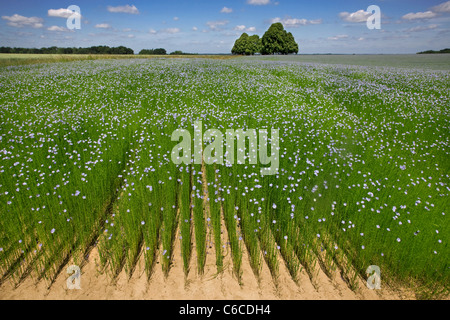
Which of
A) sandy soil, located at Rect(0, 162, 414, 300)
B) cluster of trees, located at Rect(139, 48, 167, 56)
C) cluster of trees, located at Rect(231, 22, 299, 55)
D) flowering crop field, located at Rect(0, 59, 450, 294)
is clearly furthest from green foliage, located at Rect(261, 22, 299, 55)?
sandy soil, located at Rect(0, 162, 414, 300)

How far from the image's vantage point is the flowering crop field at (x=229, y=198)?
392 centimetres

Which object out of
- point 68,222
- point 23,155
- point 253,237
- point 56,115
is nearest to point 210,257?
point 253,237

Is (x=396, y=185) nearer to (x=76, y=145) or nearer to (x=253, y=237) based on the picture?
(x=253, y=237)

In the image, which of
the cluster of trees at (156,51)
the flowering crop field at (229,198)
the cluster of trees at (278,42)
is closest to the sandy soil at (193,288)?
the flowering crop field at (229,198)

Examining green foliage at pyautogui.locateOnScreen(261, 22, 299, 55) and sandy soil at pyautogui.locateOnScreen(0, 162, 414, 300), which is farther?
green foliage at pyautogui.locateOnScreen(261, 22, 299, 55)

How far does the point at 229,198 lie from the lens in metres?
4.89

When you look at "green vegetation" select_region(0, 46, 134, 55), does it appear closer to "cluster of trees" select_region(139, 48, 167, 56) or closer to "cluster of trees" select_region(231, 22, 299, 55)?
"cluster of trees" select_region(139, 48, 167, 56)

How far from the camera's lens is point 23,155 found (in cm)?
620

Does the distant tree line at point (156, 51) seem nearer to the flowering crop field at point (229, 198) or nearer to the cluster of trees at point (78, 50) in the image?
the cluster of trees at point (78, 50)

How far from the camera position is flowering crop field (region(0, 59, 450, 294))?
3918 millimetres

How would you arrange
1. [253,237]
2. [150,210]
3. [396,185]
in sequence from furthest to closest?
[396,185]
[150,210]
[253,237]

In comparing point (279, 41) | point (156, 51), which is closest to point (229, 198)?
point (279, 41)

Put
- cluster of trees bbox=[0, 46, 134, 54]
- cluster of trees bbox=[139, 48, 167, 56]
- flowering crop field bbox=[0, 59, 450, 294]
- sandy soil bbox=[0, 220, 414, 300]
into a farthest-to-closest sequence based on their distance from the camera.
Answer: cluster of trees bbox=[139, 48, 167, 56], cluster of trees bbox=[0, 46, 134, 54], flowering crop field bbox=[0, 59, 450, 294], sandy soil bbox=[0, 220, 414, 300]
